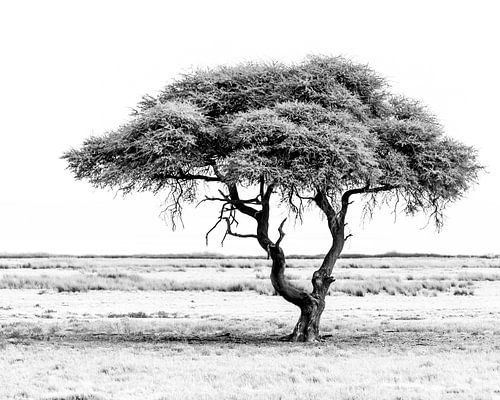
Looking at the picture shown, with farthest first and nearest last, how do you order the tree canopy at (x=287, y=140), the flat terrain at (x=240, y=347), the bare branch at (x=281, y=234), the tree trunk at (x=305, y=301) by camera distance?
the tree trunk at (x=305, y=301) → the bare branch at (x=281, y=234) → the tree canopy at (x=287, y=140) → the flat terrain at (x=240, y=347)

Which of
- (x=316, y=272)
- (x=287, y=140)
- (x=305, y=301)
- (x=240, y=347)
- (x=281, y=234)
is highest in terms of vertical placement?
(x=287, y=140)

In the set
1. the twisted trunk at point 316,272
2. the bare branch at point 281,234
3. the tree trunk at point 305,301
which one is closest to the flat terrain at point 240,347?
the tree trunk at point 305,301

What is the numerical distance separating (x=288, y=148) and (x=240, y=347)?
5.56 meters

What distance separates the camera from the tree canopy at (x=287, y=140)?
21688 millimetres

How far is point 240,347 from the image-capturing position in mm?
22656

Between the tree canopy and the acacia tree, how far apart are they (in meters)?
0.04

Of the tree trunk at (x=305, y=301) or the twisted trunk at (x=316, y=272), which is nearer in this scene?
the twisted trunk at (x=316, y=272)

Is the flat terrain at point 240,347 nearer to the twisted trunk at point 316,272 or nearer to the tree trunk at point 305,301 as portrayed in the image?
the tree trunk at point 305,301

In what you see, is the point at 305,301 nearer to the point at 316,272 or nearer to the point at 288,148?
the point at 316,272

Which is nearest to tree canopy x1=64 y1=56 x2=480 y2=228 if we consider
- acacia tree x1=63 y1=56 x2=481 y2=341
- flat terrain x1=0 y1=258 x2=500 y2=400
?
acacia tree x1=63 y1=56 x2=481 y2=341

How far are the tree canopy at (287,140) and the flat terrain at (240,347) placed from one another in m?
4.35

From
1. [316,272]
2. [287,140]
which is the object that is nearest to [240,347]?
[316,272]

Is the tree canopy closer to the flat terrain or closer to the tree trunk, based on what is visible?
the tree trunk

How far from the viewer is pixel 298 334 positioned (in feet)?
80.2
